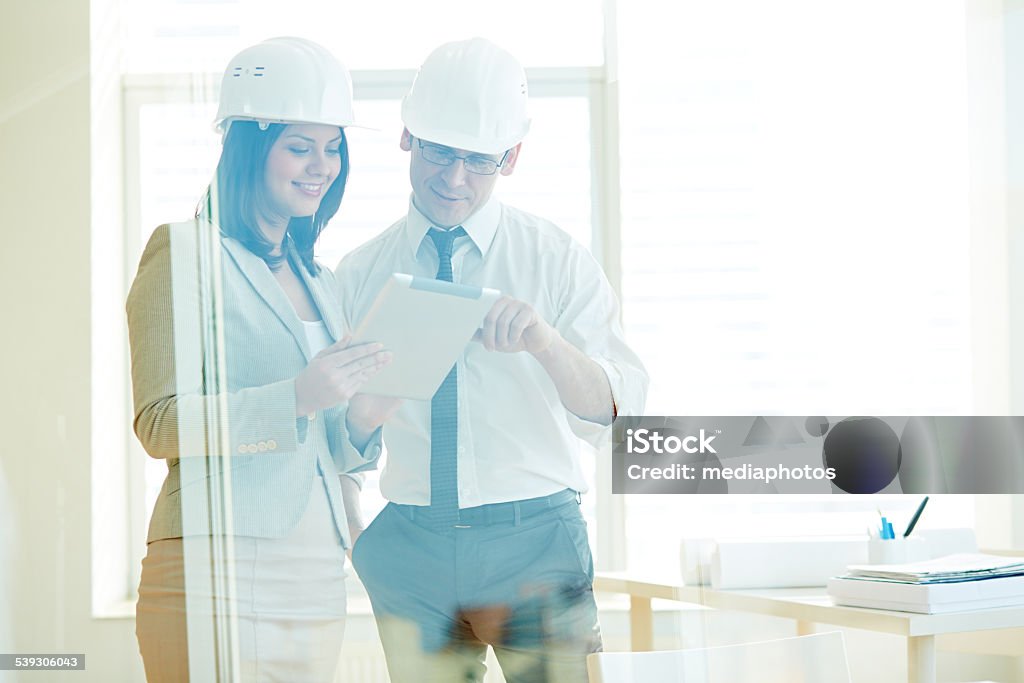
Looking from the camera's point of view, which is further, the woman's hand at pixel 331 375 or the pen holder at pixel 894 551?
the pen holder at pixel 894 551

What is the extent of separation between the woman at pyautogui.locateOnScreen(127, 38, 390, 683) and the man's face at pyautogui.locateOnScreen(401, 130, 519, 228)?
0.26 ft

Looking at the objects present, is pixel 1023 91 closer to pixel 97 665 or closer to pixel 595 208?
pixel 595 208

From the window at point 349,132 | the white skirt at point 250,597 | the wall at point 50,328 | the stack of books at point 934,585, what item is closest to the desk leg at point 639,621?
the window at point 349,132

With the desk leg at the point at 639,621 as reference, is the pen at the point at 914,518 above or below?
above

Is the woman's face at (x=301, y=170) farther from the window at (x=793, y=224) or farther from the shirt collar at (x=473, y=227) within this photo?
the window at (x=793, y=224)

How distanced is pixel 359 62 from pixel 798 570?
30.8 inches

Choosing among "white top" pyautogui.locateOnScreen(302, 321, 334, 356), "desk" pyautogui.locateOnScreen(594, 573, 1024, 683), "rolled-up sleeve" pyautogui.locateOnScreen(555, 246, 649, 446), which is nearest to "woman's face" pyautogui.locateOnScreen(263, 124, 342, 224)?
"white top" pyautogui.locateOnScreen(302, 321, 334, 356)

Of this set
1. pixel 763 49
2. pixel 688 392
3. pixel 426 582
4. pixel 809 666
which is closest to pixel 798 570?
pixel 809 666

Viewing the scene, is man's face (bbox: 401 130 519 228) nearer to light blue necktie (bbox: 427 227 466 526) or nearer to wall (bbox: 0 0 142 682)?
light blue necktie (bbox: 427 227 466 526)

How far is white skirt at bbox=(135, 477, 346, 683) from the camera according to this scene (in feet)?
3.54

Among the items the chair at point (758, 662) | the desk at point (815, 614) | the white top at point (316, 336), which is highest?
the white top at point (316, 336)

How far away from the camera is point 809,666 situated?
1.15 m

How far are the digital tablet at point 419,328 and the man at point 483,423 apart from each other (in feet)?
0.04

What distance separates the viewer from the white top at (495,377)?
3.54 feet
